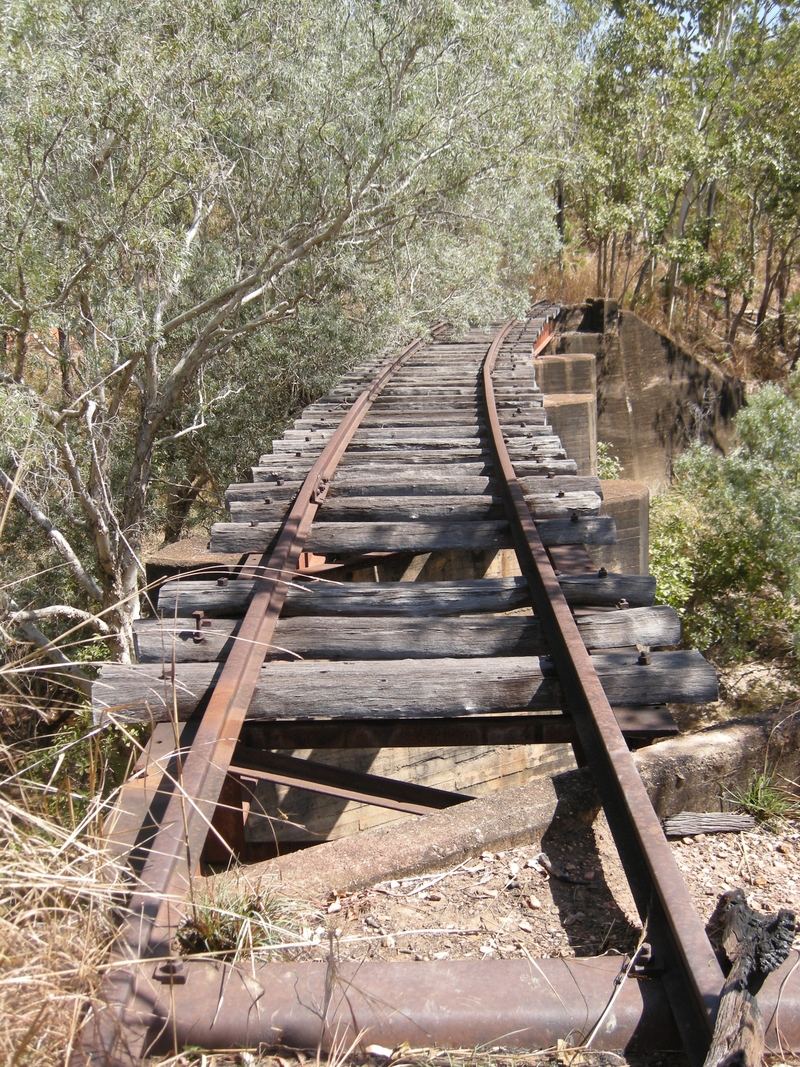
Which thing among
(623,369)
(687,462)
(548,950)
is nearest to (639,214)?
(623,369)

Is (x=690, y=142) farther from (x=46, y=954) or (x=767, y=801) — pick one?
(x=46, y=954)

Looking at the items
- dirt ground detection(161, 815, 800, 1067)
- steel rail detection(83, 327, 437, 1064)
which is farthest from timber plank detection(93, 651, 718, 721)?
dirt ground detection(161, 815, 800, 1067)

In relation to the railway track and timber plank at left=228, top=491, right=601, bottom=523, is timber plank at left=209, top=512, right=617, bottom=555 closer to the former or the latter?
the railway track

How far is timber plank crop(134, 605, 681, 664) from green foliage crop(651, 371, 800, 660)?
720 centimetres

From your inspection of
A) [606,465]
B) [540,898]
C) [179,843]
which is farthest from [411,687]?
[606,465]

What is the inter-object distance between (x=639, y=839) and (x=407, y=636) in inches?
57.8

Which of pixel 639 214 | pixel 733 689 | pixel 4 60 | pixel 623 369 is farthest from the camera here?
pixel 639 214

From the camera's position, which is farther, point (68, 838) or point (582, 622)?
point (582, 622)

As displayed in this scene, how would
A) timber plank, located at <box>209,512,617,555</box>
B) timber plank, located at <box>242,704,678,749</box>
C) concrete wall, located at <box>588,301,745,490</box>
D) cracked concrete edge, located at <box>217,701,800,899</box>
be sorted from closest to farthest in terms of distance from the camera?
1. cracked concrete edge, located at <box>217,701,800,899</box>
2. timber plank, located at <box>242,704,678,749</box>
3. timber plank, located at <box>209,512,617,555</box>
4. concrete wall, located at <box>588,301,745,490</box>

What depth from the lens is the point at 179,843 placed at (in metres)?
2.11

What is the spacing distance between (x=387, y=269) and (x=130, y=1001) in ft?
33.0

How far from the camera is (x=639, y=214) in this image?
20078 mm

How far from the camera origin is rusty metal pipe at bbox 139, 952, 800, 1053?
1.69m

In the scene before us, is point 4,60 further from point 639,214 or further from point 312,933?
point 639,214
